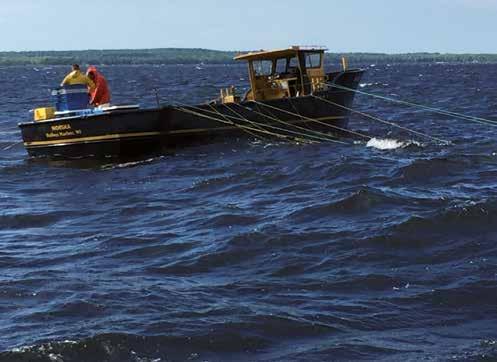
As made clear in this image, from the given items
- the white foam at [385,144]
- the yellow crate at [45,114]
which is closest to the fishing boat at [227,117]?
the yellow crate at [45,114]

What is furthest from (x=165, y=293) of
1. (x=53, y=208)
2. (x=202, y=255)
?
(x=53, y=208)

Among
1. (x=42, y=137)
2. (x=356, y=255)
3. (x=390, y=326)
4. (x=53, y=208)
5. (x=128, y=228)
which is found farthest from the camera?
(x=42, y=137)

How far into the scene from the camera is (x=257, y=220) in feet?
41.3

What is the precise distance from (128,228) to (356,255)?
3.71 meters

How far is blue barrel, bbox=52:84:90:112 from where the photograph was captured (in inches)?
792

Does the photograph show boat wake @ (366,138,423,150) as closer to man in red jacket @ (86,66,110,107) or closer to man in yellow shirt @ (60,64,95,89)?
man in red jacket @ (86,66,110,107)

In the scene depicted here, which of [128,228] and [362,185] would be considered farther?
[362,185]

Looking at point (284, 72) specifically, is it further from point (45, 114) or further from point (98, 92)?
point (45, 114)

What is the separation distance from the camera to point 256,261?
10414mm

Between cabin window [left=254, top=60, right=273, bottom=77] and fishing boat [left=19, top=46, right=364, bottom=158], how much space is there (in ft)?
0.09

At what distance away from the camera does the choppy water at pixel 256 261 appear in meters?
7.76

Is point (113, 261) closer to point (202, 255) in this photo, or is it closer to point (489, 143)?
point (202, 255)

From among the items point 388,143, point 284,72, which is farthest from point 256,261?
point 284,72

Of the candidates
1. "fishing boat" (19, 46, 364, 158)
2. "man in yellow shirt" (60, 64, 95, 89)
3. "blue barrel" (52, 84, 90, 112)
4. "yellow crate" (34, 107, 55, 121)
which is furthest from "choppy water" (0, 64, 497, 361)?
"man in yellow shirt" (60, 64, 95, 89)
